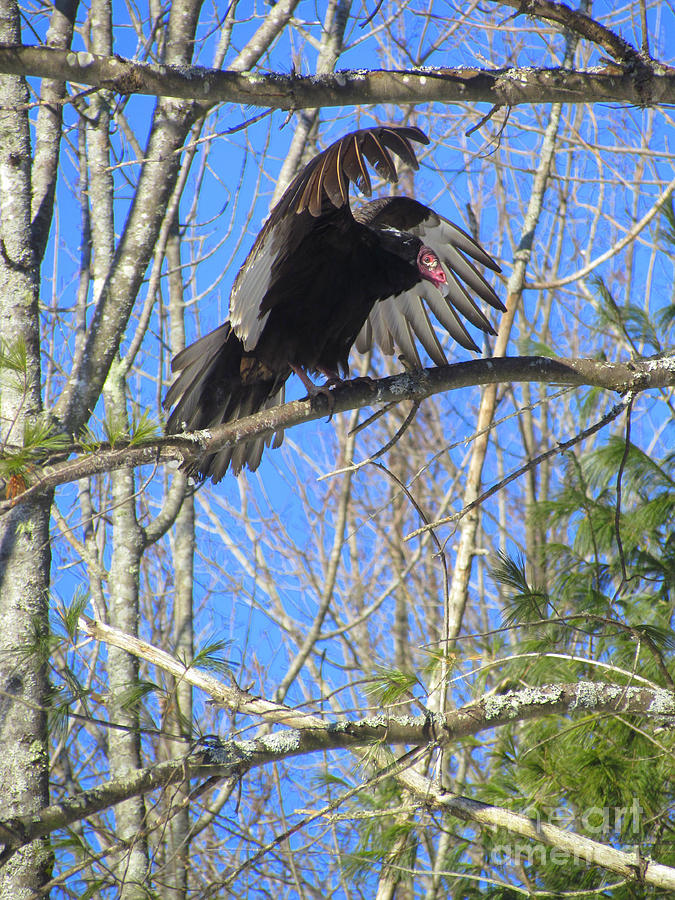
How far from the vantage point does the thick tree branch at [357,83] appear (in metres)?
1.60

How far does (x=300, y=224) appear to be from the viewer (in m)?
2.27

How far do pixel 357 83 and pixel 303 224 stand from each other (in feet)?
2.10

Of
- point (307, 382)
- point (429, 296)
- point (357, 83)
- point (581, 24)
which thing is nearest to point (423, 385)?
point (307, 382)

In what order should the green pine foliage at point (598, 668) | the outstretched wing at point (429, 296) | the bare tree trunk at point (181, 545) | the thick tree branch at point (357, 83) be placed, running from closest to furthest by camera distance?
the thick tree branch at point (357, 83) → the green pine foliage at point (598, 668) → the outstretched wing at point (429, 296) → the bare tree trunk at point (181, 545)

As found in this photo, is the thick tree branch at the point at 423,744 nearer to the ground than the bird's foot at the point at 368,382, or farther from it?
nearer to the ground

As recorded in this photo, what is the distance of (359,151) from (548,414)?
5.50m

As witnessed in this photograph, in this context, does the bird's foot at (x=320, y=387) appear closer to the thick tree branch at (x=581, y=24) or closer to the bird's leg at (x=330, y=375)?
the bird's leg at (x=330, y=375)

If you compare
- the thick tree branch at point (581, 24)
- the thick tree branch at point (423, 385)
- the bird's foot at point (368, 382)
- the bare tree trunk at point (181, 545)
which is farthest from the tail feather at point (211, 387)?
the thick tree branch at point (581, 24)

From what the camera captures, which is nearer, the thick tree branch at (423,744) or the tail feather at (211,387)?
the thick tree branch at (423,744)

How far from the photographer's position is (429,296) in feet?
10.1

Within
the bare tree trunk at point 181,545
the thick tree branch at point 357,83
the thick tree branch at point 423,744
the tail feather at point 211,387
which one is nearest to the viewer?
the thick tree branch at point 357,83

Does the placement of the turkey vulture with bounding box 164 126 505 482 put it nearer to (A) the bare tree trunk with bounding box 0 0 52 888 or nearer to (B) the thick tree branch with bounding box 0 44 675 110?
(B) the thick tree branch with bounding box 0 44 675 110

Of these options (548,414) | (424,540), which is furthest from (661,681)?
(548,414)

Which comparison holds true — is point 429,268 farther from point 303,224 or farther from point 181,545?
point 181,545
